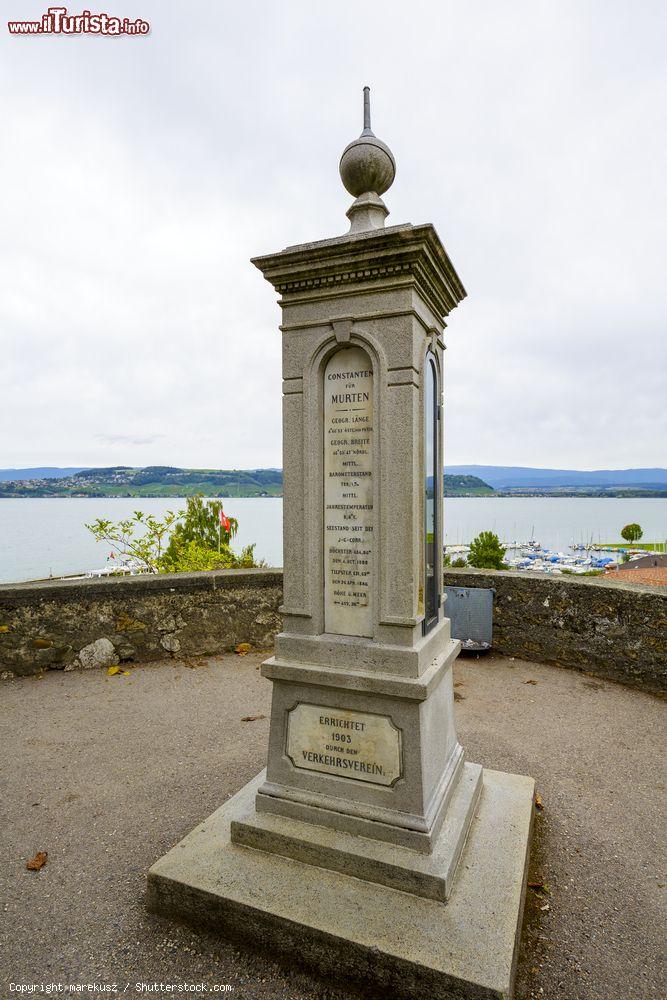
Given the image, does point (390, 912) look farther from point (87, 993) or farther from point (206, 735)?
point (206, 735)

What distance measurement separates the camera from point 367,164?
2811mm

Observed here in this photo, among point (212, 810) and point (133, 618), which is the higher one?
point (133, 618)

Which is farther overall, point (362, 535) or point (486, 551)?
point (486, 551)

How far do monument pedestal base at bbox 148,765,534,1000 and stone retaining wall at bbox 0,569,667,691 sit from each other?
116 inches

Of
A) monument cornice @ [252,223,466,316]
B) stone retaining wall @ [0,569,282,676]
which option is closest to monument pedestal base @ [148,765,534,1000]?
monument cornice @ [252,223,466,316]

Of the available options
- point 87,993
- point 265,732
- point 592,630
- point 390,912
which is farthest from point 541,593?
point 87,993

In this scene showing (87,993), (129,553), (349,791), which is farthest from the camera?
(129,553)

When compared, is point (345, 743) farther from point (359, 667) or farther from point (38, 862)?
point (38, 862)

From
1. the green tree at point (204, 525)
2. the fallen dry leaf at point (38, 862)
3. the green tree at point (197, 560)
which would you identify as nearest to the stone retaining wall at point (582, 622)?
the green tree at point (197, 560)

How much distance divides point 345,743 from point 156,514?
9839 mm

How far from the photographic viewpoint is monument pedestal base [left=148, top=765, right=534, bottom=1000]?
6.73 ft

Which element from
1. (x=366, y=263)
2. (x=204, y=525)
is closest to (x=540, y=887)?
(x=366, y=263)

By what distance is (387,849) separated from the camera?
2514 mm

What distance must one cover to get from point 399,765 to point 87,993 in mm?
1562
